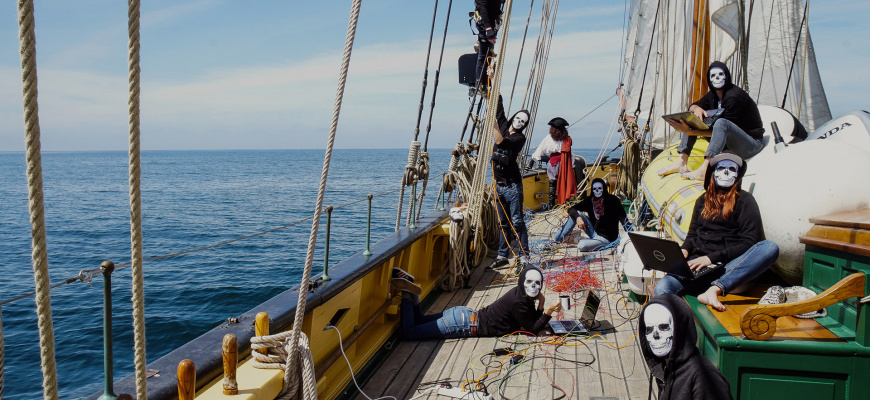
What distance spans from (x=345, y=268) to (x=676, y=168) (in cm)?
359

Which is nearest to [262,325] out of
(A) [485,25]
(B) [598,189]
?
(A) [485,25]

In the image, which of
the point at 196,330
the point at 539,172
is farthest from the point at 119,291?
the point at 539,172

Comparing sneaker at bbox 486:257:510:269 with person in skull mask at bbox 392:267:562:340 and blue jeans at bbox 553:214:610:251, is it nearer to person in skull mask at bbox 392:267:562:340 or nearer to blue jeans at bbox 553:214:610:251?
blue jeans at bbox 553:214:610:251

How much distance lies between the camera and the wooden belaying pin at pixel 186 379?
1.89m

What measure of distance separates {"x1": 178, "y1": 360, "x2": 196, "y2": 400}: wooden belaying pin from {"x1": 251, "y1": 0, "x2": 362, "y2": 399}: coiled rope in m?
0.41

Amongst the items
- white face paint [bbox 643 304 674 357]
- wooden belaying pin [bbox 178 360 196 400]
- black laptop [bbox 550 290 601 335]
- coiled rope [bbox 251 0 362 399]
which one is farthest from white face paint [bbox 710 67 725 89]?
wooden belaying pin [bbox 178 360 196 400]

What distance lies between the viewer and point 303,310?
7.44 feet

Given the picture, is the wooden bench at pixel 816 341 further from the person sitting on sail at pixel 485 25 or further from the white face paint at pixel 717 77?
the person sitting on sail at pixel 485 25

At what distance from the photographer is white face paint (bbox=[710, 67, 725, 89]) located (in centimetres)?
444

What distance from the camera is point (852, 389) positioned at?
2.47 meters

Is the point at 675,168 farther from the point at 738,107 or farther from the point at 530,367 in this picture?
the point at 530,367

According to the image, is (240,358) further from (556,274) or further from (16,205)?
(16,205)

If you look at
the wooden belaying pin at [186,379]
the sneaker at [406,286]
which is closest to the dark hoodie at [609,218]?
the sneaker at [406,286]

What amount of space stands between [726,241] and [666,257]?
0.36 meters
